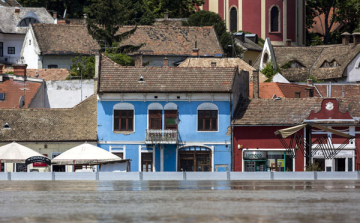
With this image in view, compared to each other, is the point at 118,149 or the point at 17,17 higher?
the point at 17,17

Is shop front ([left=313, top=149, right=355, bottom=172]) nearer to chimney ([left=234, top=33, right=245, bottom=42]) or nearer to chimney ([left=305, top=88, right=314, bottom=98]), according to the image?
chimney ([left=305, top=88, right=314, bottom=98])

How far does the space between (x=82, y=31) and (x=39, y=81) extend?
68.4ft

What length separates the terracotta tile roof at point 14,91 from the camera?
6669cm

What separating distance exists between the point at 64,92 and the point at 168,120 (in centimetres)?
1421

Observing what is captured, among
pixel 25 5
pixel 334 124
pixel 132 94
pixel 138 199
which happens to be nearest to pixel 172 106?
pixel 132 94

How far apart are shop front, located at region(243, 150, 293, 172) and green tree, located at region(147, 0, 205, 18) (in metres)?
47.1

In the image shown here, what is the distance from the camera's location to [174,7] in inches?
4112

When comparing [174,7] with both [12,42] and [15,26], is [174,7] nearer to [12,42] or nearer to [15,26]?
[15,26]

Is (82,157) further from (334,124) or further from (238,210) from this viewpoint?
(238,210)

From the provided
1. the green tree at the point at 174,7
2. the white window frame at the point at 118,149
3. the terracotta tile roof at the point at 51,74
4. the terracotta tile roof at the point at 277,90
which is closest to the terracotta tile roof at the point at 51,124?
the white window frame at the point at 118,149

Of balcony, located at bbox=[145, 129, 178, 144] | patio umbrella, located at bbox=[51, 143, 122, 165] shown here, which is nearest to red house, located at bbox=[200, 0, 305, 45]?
A: balcony, located at bbox=[145, 129, 178, 144]

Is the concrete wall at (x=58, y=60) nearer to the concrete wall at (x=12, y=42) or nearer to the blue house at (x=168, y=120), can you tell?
the concrete wall at (x=12, y=42)

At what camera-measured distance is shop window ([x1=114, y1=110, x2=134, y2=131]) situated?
58.3 m

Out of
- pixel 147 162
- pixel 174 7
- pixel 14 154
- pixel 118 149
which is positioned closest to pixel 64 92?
pixel 118 149
